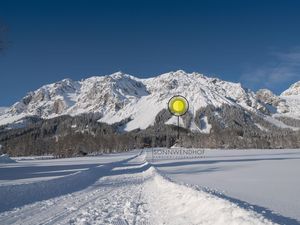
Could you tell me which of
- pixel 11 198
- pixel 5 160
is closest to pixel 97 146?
pixel 5 160

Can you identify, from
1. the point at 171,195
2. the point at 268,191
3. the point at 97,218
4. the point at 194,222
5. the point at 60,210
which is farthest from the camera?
the point at 268,191

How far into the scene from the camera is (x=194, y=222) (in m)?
11.0

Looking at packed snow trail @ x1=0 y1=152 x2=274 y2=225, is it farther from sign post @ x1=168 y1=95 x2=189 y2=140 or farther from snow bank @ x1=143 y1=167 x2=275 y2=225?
sign post @ x1=168 y1=95 x2=189 y2=140

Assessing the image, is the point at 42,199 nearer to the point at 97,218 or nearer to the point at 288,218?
the point at 97,218

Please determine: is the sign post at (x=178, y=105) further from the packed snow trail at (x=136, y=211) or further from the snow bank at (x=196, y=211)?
the snow bank at (x=196, y=211)

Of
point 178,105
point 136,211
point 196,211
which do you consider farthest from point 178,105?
point 196,211

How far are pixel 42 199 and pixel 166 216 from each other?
7.46 metres

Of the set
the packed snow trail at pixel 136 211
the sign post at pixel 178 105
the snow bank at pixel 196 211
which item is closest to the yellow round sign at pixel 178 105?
the sign post at pixel 178 105

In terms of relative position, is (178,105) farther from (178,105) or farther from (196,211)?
(196,211)

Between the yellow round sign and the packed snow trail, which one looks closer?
the packed snow trail

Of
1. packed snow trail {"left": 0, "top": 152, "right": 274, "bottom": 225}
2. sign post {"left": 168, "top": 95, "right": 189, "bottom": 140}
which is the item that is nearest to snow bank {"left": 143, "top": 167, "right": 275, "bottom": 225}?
packed snow trail {"left": 0, "top": 152, "right": 274, "bottom": 225}

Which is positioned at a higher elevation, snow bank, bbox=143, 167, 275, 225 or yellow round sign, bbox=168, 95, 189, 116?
yellow round sign, bbox=168, 95, 189, 116

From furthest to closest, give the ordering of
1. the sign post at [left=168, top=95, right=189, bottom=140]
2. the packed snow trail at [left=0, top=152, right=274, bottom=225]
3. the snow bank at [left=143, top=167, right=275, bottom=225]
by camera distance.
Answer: the sign post at [left=168, top=95, right=189, bottom=140] → the packed snow trail at [left=0, top=152, right=274, bottom=225] → the snow bank at [left=143, top=167, right=275, bottom=225]

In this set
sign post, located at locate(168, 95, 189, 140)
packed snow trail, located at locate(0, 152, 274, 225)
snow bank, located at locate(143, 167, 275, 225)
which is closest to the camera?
snow bank, located at locate(143, 167, 275, 225)
